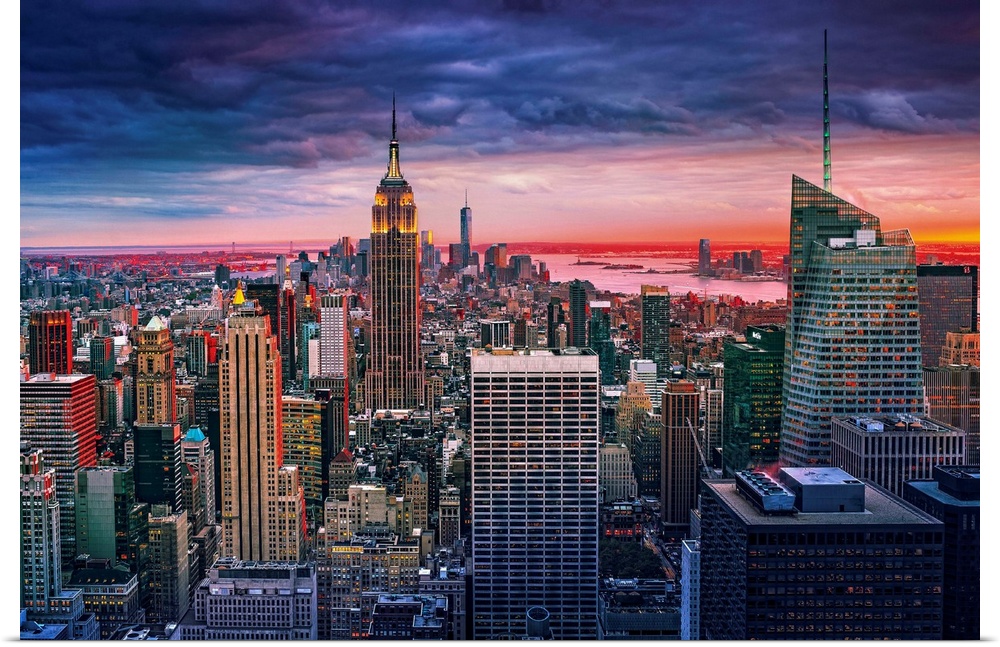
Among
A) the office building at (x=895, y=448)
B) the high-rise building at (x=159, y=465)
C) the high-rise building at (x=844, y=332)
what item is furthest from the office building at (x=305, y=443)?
the office building at (x=895, y=448)

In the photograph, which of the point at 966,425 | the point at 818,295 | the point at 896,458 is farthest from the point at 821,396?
the point at 966,425

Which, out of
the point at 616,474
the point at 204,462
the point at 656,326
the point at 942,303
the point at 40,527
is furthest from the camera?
the point at 616,474

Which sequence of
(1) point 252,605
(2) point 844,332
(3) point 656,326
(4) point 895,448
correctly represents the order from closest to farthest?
(1) point 252,605 → (4) point 895,448 → (2) point 844,332 → (3) point 656,326

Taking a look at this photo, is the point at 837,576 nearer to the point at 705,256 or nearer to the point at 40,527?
the point at 705,256

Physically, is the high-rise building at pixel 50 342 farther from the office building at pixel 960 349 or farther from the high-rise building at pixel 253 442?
the office building at pixel 960 349

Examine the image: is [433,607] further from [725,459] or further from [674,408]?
[674,408]

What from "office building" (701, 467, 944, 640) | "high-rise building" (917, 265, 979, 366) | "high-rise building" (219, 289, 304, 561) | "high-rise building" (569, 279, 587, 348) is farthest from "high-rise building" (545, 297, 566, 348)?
"office building" (701, 467, 944, 640)

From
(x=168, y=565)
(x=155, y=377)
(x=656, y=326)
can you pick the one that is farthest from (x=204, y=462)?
(x=656, y=326)
